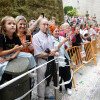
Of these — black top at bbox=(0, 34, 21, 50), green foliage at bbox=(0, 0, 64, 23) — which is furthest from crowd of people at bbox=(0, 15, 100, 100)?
green foliage at bbox=(0, 0, 64, 23)

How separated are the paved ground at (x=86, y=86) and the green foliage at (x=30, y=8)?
17.3 feet

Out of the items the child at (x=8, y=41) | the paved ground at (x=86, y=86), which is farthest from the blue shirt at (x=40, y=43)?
the paved ground at (x=86, y=86)

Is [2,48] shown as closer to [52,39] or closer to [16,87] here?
[16,87]

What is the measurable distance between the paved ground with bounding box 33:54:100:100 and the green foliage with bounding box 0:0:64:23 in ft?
17.3

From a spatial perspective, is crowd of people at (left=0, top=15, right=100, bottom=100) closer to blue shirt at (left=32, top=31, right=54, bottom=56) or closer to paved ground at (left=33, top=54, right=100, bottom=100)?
blue shirt at (left=32, top=31, right=54, bottom=56)

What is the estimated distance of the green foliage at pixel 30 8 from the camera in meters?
6.43

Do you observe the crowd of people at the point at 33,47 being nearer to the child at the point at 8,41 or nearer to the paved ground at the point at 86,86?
the child at the point at 8,41

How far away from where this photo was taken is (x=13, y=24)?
1.83m

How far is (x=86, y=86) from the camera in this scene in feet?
10.6

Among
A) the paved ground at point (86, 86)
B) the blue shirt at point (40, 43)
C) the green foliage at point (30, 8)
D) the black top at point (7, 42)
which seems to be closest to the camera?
the black top at point (7, 42)

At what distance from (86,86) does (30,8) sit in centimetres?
673

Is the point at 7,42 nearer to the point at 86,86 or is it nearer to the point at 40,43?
the point at 40,43

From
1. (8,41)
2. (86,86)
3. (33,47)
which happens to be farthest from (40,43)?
(86,86)

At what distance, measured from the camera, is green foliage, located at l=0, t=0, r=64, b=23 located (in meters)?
6.43
